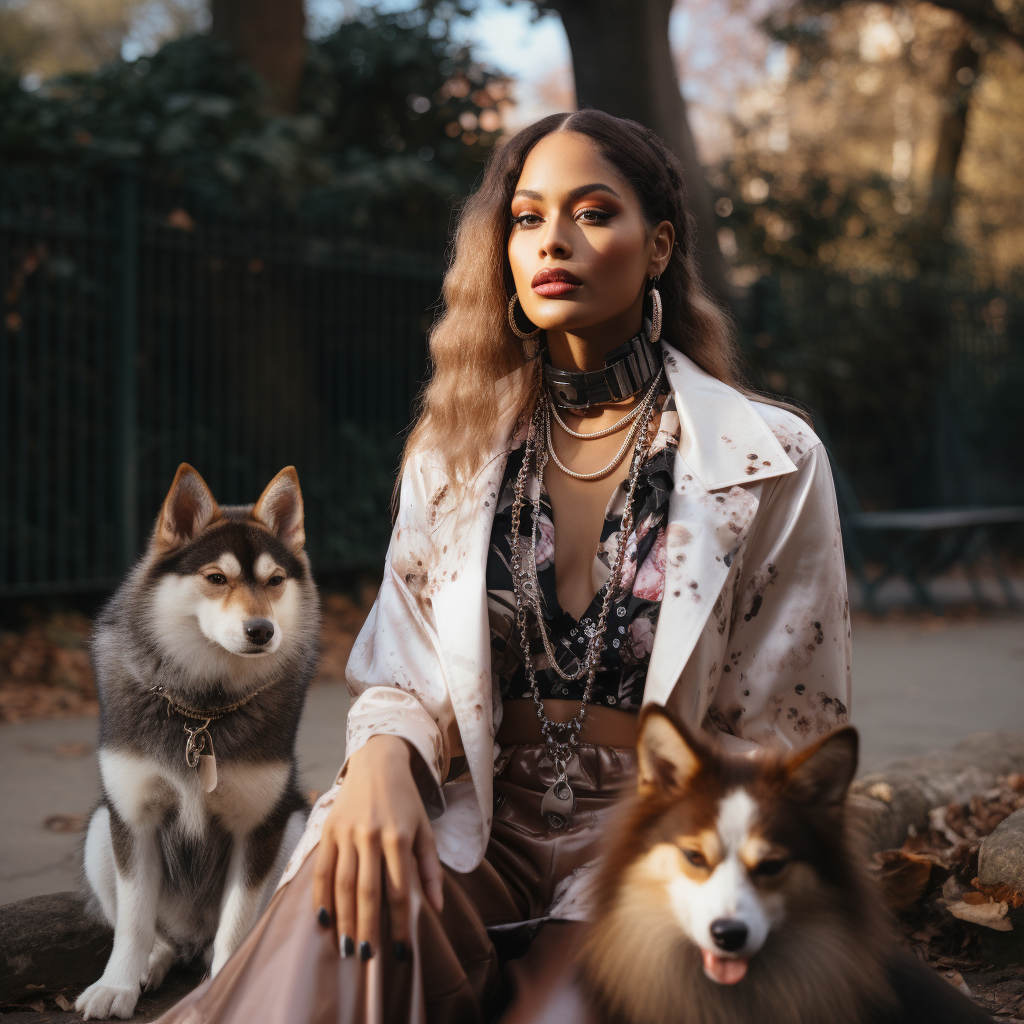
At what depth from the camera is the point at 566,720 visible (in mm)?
2186

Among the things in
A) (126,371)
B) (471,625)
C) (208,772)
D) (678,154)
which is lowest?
(208,772)

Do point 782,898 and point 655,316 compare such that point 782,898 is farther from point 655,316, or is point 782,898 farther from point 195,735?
point 195,735

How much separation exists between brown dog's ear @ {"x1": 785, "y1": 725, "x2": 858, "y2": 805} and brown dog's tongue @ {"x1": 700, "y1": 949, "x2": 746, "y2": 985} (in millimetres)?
249

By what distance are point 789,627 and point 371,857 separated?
0.98m

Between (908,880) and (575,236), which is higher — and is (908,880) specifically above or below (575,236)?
below

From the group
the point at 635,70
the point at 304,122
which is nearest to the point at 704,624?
the point at 635,70

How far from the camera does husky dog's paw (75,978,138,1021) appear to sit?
2459 millimetres

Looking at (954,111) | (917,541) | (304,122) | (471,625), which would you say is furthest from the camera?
(954,111)

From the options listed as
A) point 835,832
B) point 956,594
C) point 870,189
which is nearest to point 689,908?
point 835,832

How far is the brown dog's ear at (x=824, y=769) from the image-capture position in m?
1.48

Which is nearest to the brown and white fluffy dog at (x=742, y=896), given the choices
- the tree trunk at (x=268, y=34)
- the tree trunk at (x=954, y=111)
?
the tree trunk at (x=268, y=34)

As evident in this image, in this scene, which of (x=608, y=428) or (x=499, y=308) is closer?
(x=608, y=428)

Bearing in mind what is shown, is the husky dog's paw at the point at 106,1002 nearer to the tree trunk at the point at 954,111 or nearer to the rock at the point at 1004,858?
the rock at the point at 1004,858

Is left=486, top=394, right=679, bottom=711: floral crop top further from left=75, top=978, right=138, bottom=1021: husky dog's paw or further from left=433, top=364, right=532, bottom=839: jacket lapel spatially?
left=75, top=978, right=138, bottom=1021: husky dog's paw
